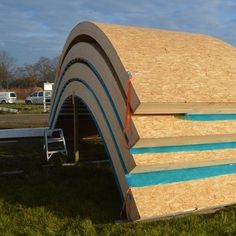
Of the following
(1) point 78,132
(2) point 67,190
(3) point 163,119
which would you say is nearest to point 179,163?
(3) point 163,119

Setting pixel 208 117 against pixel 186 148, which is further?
pixel 208 117

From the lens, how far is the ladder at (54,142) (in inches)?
445

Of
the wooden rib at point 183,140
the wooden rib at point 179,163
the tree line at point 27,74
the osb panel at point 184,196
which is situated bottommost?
the tree line at point 27,74

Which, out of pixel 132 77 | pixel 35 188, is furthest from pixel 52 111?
pixel 132 77

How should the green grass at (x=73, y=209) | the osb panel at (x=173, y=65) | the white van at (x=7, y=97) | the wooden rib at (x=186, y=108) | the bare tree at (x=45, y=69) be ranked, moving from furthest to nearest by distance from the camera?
the bare tree at (x=45, y=69)
the white van at (x=7, y=97)
the osb panel at (x=173, y=65)
the wooden rib at (x=186, y=108)
the green grass at (x=73, y=209)

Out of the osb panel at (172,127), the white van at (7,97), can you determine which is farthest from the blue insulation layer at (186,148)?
the white van at (7,97)

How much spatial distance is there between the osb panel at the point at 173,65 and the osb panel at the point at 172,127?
1.11 feet

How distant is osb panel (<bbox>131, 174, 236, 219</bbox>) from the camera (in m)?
6.26

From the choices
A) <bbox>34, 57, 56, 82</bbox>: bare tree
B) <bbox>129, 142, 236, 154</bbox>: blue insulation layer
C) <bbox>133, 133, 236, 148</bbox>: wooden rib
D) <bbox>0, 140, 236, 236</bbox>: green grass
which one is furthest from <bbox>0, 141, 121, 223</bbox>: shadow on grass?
<bbox>34, 57, 56, 82</bbox>: bare tree

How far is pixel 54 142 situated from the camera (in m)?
11.9

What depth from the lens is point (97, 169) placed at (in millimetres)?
10156

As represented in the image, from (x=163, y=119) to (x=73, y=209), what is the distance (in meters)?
1.90

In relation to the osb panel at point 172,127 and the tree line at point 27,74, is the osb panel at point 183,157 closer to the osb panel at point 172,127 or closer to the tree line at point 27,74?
the osb panel at point 172,127

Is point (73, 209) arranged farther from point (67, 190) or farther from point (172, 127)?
point (172, 127)
